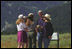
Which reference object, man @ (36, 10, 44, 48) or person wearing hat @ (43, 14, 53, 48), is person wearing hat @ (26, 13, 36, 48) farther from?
person wearing hat @ (43, 14, 53, 48)

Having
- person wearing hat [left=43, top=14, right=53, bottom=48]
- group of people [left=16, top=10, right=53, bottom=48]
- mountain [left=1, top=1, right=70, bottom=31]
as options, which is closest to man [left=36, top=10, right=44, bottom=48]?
group of people [left=16, top=10, right=53, bottom=48]

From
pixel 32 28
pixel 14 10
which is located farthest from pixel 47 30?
pixel 14 10

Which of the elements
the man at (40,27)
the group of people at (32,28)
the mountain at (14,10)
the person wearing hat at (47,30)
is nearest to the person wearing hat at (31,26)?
the group of people at (32,28)

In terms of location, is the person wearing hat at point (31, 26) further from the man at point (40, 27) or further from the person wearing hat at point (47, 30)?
the person wearing hat at point (47, 30)

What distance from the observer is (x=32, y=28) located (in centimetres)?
1094

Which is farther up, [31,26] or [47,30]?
[31,26]

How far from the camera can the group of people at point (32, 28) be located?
10.9 meters

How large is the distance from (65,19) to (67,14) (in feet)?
4.39

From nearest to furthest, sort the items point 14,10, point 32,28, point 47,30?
1. point 32,28
2. point 47,30
3. point 14,10

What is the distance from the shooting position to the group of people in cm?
1094

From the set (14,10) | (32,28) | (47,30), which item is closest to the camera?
(32,28)

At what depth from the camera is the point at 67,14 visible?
28031 millimetres

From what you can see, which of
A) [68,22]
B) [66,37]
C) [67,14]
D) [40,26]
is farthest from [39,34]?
[67,14]

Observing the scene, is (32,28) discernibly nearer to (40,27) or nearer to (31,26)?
(31,26)
